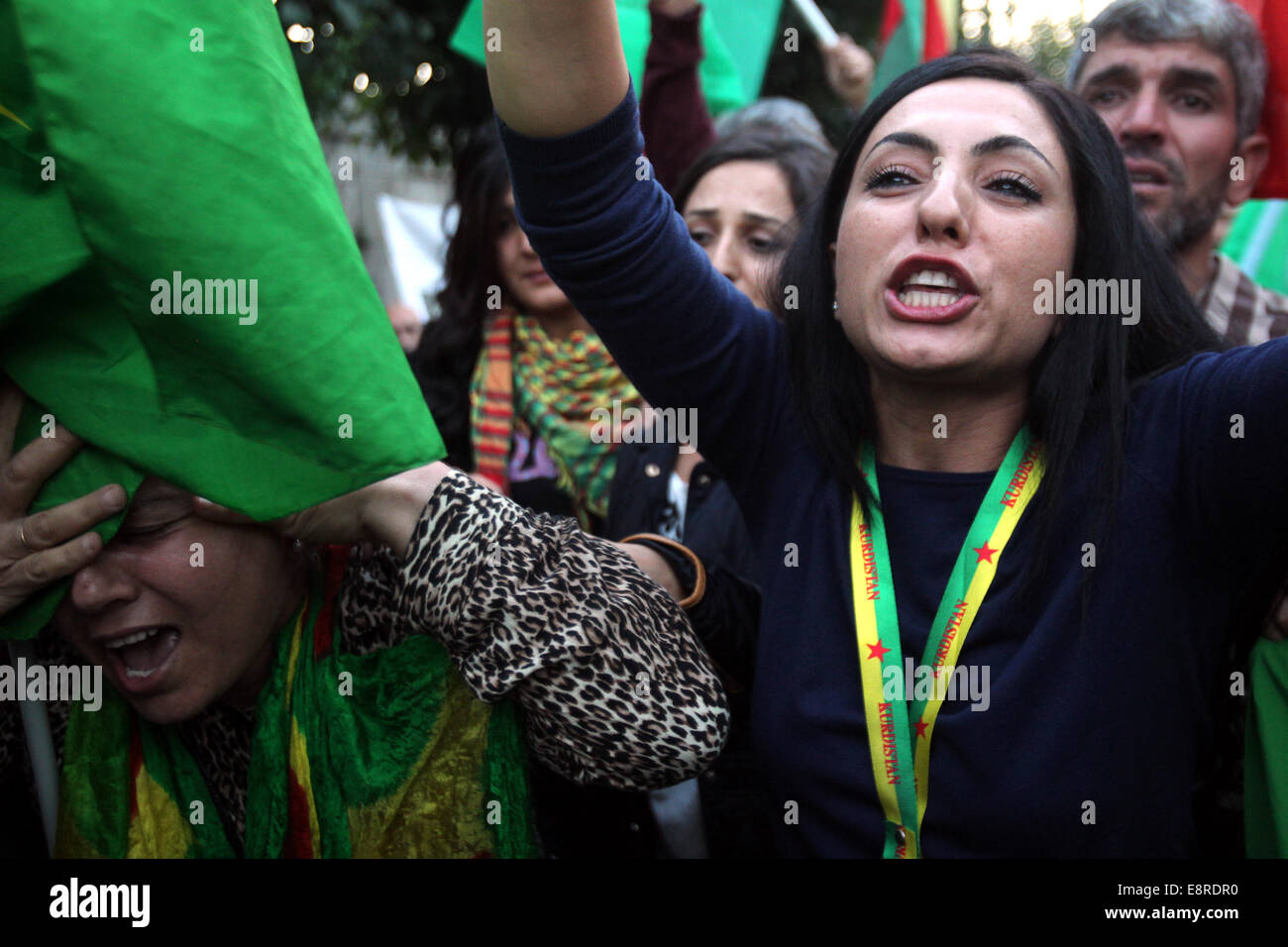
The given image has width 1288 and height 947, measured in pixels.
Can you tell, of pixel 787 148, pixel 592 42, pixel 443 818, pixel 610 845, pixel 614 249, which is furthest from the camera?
pixel 787 148

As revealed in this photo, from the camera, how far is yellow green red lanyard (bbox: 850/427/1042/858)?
1.61 metres

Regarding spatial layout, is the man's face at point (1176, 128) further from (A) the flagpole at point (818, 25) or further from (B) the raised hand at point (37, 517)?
(B) the raised hand at point (37, 517)

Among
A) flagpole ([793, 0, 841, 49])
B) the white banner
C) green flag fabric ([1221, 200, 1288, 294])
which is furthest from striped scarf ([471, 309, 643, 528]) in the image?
the white banner

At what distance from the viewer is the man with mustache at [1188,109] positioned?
2814 millimetres

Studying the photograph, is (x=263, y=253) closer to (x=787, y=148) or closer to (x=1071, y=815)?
(x=1071, y=815)

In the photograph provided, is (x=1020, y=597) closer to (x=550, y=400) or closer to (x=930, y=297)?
(x=930, y=297)

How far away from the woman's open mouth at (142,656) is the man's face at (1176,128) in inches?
90.0

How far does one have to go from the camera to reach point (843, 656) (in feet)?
5.60

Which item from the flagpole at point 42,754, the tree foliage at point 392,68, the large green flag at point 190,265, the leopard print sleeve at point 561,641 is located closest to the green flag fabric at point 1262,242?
the tree foliage at point 392,68

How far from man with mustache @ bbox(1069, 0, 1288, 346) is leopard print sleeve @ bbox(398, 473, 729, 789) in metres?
1.79

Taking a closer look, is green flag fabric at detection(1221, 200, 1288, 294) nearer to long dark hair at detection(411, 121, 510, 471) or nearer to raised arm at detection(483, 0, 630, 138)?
long dark hair at detection(411, 121, 510, 471)

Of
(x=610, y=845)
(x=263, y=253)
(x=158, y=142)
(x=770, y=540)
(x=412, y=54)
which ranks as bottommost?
(x=610, y=845)

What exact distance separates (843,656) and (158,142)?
1.10 metres

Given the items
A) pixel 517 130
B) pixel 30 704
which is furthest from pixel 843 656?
pixel 30 704
